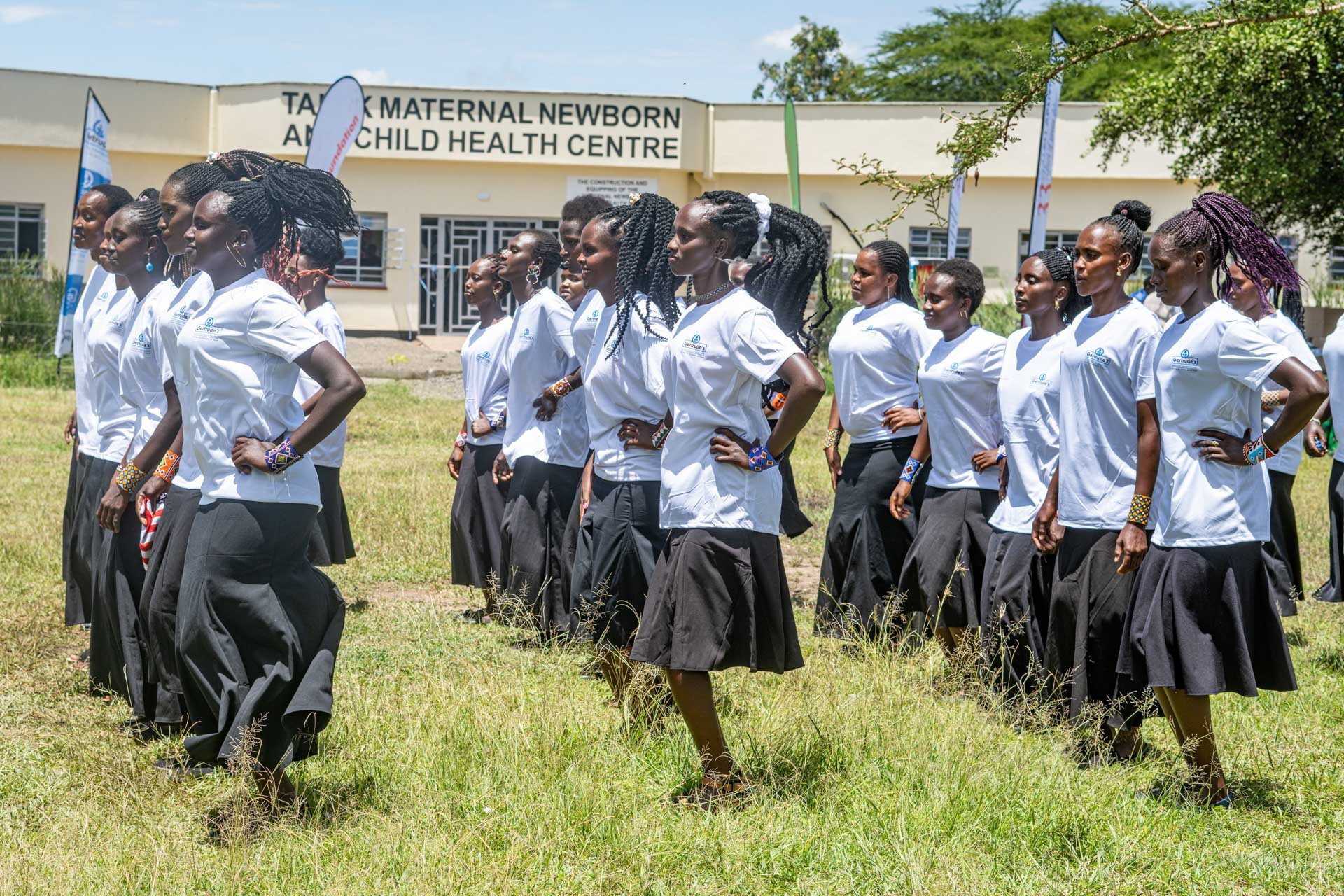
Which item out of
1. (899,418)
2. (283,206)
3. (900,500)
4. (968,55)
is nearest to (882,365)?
(899,418)

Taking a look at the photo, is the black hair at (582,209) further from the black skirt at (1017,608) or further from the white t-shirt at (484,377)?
the black skirt at (1017,608)

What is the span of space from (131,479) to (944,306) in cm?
375

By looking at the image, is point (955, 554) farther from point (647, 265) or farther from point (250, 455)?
point (250, 455)

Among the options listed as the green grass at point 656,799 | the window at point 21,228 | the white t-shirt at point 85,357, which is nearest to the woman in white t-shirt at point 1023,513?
the green grass at point 656,799

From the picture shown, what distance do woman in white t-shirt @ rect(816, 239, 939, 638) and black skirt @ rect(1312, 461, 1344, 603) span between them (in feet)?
7.58

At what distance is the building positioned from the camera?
29.1m

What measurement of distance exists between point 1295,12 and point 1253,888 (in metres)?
3.21

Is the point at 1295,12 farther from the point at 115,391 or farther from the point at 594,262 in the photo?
the point at 115,391

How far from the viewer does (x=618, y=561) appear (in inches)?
233

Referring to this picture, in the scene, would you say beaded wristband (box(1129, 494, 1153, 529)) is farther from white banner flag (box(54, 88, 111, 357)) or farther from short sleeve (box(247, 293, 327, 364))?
white banner flag (box(54, 88, 111, 357))

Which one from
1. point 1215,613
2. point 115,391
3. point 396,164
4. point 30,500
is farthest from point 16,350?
point 1215,613

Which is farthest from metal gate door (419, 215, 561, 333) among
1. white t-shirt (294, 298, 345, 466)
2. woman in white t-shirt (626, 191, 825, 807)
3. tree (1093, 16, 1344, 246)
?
woman in white t-shirt (626, 191, 825, 807)

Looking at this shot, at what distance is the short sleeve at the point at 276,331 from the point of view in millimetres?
4504

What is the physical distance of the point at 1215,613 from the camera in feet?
15.7
